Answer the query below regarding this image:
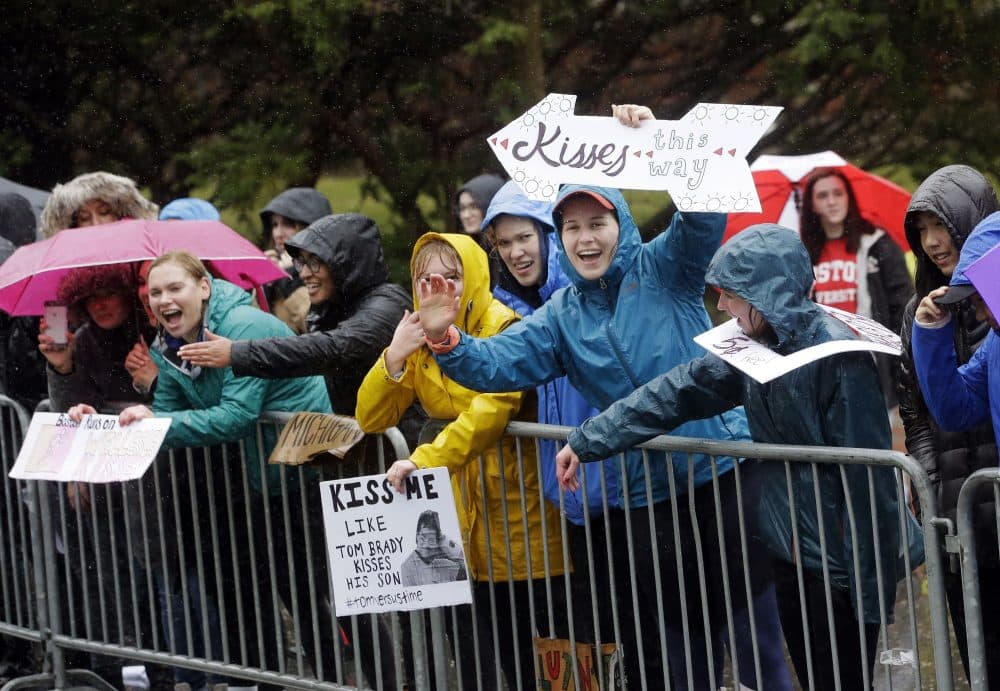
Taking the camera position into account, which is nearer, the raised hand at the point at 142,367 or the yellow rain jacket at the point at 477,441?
the yellow rain jacket at the point at 477,441

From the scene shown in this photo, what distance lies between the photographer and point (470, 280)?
4.89 m

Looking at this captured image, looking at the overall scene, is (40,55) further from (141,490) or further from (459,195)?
(141,490)

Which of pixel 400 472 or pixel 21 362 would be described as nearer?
pixel 400 472

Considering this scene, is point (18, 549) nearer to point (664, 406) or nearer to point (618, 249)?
point (618, 249)

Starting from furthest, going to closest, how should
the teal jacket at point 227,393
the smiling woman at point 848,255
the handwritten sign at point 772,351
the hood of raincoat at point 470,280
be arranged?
the smiling woman at point 848,255
the teal jacket at point 227,393
the hood of raincoat at point 470,280
the handwritten sign at point 772,351

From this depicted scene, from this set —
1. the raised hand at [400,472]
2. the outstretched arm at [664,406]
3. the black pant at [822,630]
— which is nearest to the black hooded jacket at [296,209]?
the raised hand at [400,472]

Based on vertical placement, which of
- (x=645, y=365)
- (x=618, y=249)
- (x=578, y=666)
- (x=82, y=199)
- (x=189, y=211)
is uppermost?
(x=189, y=211)

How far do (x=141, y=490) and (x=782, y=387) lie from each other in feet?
9.08

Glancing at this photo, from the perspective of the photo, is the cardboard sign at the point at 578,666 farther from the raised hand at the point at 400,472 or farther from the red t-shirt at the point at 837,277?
the red t-shirt at the point at 837,277

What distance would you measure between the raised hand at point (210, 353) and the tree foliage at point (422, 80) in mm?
4877

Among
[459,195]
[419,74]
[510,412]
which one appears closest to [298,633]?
[510,412]

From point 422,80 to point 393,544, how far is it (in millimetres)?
6291

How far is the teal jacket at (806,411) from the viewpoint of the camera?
3.89m

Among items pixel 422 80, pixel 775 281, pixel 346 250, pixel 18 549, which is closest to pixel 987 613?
pixel 775 281
